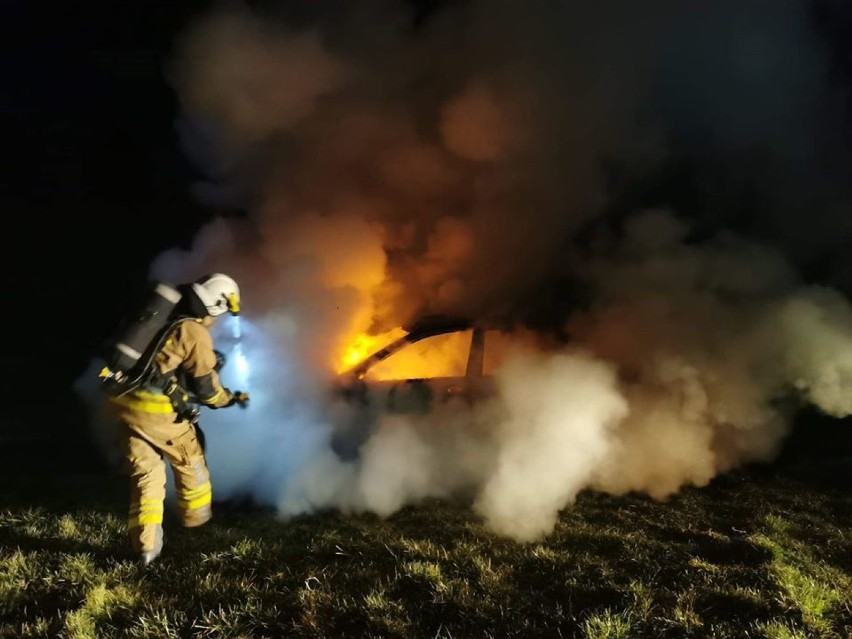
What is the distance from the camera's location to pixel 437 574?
3.57 metres

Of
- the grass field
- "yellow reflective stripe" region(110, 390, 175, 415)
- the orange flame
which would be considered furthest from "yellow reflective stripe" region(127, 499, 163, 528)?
the orange flame

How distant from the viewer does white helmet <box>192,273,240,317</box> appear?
4.09 m

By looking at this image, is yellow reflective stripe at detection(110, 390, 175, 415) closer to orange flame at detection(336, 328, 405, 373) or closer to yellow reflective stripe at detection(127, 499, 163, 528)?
yellow reflective stripe at detection(127, 499, 163, 528)

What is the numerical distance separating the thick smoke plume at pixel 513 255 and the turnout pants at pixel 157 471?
73cm

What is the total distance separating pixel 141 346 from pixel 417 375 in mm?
2588

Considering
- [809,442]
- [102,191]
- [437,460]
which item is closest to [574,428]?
[437,460]

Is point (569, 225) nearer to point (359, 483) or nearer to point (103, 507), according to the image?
point (359, 483)

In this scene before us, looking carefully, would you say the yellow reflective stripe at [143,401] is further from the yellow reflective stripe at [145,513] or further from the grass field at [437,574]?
the grass field at [437,574]

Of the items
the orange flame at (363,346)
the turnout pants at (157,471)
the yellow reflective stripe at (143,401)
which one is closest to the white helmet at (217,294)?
the yellow reflective stripe at (143,401)

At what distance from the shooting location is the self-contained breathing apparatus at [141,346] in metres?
3.83

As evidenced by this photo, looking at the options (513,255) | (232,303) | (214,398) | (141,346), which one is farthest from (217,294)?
(513,255)

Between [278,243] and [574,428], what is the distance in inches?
148

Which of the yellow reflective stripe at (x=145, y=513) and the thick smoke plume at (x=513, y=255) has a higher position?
the thick smoke plume at (x=513, y=255)

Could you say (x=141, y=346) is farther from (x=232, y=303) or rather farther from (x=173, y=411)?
(x=232, y=303)
